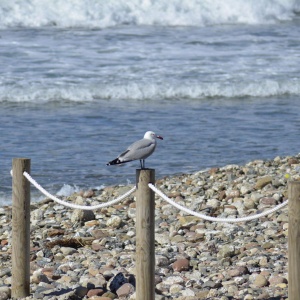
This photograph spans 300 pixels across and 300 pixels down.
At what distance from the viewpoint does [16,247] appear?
255 inches

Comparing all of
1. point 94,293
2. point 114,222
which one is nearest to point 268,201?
point 114,222

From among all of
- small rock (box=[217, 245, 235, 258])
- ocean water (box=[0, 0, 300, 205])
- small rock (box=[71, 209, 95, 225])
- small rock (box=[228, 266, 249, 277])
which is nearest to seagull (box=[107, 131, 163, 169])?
small rock (box=[228, 266, 249, 277])

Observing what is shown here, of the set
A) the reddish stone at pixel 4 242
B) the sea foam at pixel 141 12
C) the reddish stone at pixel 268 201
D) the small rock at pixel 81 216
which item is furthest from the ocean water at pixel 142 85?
the reddish stone at pixel 268 201

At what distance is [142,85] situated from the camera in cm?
1767

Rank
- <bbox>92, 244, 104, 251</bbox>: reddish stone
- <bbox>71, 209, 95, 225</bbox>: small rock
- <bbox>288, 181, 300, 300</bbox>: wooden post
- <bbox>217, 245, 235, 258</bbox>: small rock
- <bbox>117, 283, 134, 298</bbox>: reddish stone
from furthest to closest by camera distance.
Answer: <bbox>71, 209, 95, 225</bbox>: small rock → <bbox>92, 244, 104, 251</bbox>: reddish stone → <bbox>217, 245, 235, 258</bbox>: small rock → <bbox>117, 283, 134, 298</bbox>: reddish stone → <bbox>288, 181, 300, 300</bbox>: wooden post

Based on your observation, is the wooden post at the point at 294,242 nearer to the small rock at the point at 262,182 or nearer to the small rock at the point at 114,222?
the small rock at the point at 114,222

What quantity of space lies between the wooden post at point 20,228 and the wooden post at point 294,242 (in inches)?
73.1

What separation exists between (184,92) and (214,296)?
11141mm

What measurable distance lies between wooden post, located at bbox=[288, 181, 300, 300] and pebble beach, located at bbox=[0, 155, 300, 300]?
3.28 feet

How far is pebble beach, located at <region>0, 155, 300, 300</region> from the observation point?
655cm

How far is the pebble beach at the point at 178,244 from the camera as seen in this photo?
655cm

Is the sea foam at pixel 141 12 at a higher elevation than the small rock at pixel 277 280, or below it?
higher

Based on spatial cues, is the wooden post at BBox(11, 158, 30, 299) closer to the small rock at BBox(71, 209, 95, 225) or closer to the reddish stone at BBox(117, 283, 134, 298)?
the reddish stone at BBox(117, 283, 134, 298)

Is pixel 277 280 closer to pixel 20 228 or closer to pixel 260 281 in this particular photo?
pixel 260 281
